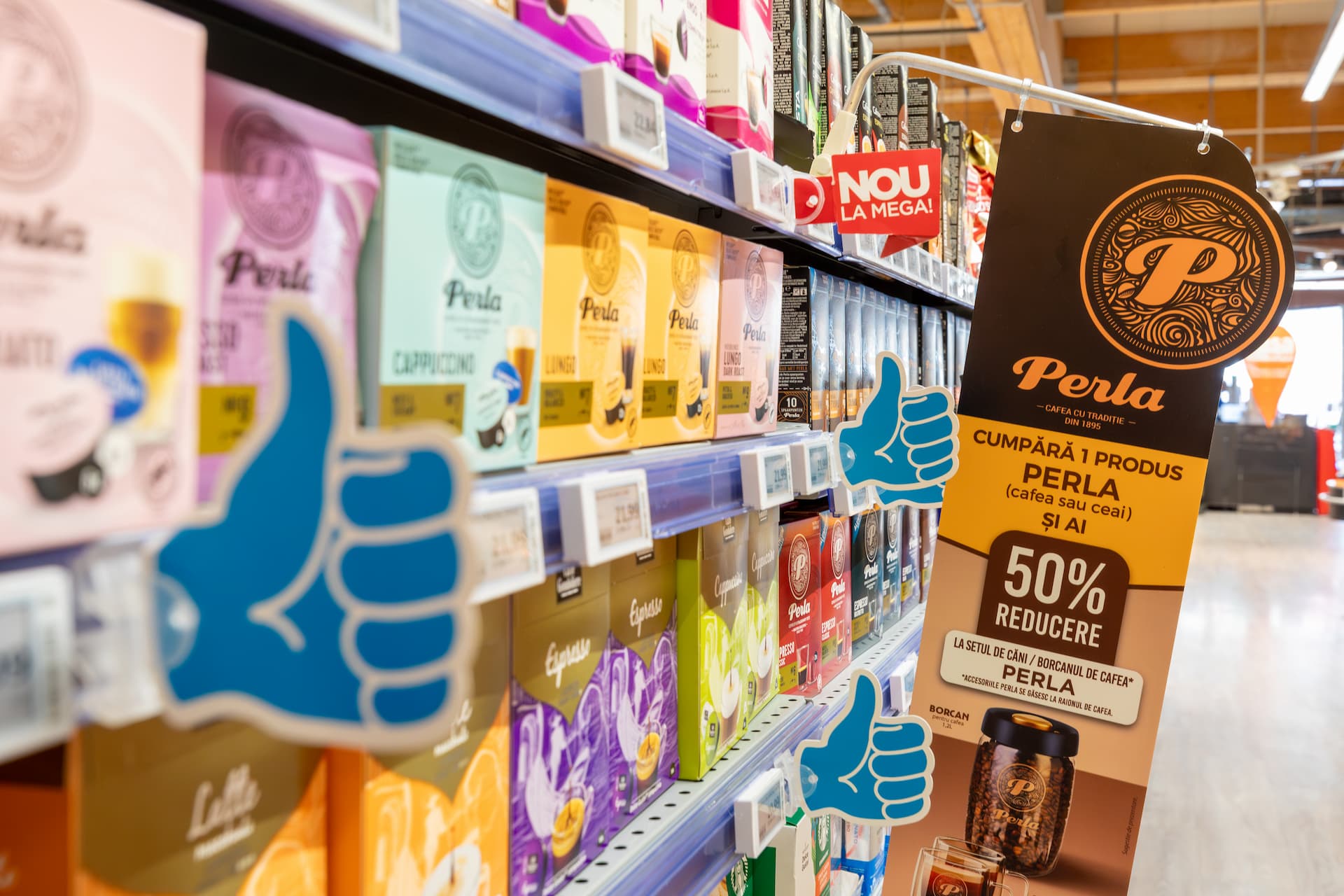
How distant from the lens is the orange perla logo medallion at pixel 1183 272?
1.12 metres

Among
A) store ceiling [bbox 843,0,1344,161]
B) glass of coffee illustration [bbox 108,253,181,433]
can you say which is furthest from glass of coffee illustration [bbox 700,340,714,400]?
store ceiling [bbox 843,0,1344,161]

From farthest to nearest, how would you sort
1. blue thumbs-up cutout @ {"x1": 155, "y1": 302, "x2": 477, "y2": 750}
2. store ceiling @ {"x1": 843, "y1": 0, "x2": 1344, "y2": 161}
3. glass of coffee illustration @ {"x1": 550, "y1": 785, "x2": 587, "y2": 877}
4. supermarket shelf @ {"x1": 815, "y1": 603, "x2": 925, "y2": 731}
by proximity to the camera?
store ceiling @ {"x1": 843, "y1": 0, "x2": 1344, "y2": 161} → supermarket shelf @ {"x1": 815, "y1": 603, "x2": 925, "y2": 731} → glass of coffee illustration @ {"x1": 550, "y1": 785, "x2": 587, "y2": 877} → blue thumbs-up cutout @ {"x1": 155, "y1": 302, "x2": 477, "y2": 750}

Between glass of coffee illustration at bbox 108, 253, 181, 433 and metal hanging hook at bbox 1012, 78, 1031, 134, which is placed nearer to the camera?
glass of coffee illustration at bbox 108, 253, 181, 433

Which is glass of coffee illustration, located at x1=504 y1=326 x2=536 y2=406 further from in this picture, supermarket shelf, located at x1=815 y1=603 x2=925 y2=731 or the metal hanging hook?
supermarket shelf, located at x1=815 y1=603 x2=925 y2=731

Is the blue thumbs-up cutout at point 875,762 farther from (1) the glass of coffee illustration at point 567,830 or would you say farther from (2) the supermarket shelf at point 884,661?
(2) the supermarket shelf at point 884,661

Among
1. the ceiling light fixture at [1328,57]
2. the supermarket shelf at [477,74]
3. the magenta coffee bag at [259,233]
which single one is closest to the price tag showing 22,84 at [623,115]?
the supermarket shelf at [477,74]

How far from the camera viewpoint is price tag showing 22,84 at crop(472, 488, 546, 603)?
779 millimetres

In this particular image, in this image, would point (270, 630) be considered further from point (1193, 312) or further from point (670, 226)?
point (1193, 312)

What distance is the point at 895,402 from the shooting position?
3.93ft

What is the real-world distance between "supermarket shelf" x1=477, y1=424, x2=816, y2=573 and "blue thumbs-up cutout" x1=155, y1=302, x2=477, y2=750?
378mm

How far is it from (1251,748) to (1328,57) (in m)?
3.53

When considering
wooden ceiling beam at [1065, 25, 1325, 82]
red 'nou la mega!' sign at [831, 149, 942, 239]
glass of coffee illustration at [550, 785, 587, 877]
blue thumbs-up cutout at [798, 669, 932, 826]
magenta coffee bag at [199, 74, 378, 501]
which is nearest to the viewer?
magenta coffee bag at [199, 74, 378, 501]

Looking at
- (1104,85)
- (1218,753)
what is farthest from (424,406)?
(1104,85)

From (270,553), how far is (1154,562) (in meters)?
1.00
